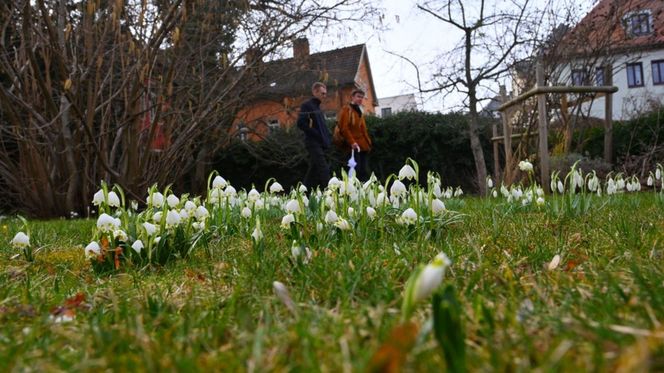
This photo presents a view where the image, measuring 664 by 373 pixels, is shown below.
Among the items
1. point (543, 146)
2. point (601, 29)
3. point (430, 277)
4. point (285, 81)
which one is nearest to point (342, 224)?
point (430, 277)

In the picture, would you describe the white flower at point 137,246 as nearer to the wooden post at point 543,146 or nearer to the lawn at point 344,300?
the lawn at point 344,300

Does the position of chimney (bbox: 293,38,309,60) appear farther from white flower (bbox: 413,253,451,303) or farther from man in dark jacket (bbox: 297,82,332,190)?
white flower (bbox: 413,253,451,303)

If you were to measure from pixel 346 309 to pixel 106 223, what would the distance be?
1631 millimetres

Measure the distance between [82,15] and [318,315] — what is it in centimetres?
750

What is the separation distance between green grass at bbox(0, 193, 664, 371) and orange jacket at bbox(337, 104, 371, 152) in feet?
18.2

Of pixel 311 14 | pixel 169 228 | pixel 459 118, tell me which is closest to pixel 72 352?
pixel 169 228

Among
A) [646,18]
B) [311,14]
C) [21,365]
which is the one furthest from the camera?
[646,18]

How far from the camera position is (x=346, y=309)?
1428mm

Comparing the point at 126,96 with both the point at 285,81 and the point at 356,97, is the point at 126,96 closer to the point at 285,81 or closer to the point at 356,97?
the point at 356,97

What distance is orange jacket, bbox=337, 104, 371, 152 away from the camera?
8.26 m

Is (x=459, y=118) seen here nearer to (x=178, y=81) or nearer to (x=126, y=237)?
(x=178, y=81)

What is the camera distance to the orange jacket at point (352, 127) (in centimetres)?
826

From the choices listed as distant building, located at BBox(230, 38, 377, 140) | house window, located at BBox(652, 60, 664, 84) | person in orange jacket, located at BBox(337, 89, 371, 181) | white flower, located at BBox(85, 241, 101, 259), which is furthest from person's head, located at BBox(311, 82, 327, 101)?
house window, located at BBox(652, 60, 664, 84)

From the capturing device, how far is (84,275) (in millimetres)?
2494
